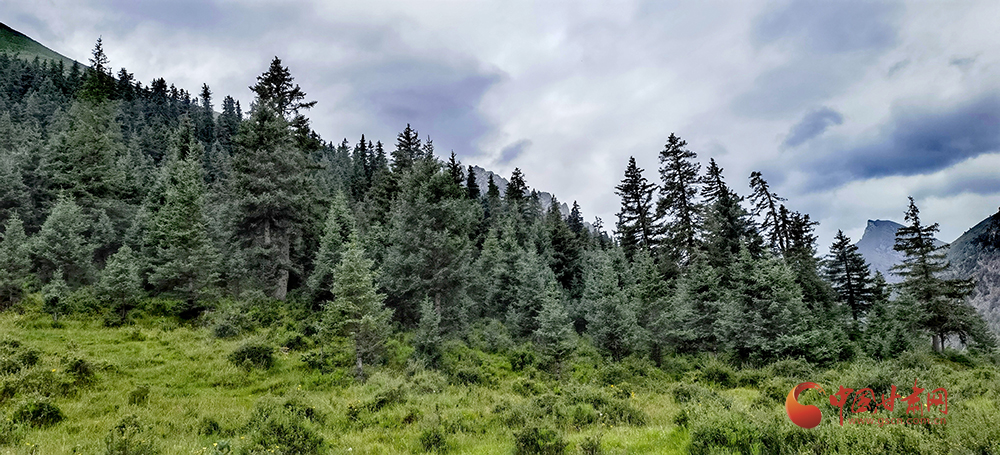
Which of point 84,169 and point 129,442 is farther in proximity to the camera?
point 84,169

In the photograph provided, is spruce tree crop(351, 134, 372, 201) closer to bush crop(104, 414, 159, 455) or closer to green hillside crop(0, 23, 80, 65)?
bush crop(104, 414, 159, 455)

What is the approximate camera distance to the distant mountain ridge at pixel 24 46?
14593cm

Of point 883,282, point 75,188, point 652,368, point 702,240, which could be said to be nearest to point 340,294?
point 652,368

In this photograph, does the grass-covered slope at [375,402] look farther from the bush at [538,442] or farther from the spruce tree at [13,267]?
the spruce tree at [13,267]

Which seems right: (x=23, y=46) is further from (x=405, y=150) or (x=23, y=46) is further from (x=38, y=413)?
(x=38, y=413)

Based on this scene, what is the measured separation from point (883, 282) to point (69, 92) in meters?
142

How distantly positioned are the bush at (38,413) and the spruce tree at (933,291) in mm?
48047

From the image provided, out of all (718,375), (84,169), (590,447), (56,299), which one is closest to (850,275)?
(718,375)

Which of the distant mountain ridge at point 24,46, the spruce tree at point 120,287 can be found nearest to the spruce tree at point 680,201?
the spruce tree at point 120,287

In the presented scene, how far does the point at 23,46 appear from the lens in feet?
519

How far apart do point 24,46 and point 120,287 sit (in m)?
231

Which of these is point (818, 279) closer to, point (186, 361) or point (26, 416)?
point (186, 361)

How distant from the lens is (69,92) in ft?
278

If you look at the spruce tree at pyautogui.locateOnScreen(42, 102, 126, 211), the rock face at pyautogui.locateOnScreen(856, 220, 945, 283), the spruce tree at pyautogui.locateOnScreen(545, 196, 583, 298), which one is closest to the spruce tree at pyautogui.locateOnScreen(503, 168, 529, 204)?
the spruce tree at pyautogui.locateOnScreen(545, 196, 583, 298)
